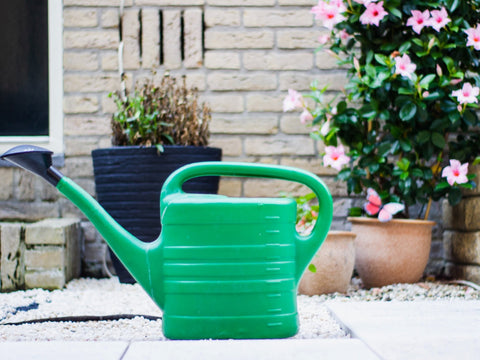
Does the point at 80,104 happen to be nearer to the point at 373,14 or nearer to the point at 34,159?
the point at 373,14

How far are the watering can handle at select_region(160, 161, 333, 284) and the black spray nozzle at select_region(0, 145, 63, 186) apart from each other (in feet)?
0.82

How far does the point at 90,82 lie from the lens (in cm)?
271

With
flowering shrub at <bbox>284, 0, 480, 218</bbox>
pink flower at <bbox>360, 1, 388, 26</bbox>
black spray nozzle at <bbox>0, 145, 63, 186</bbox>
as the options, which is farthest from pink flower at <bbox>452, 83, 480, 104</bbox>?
black spray nozzle at <bbox>0, 145, 63, 186</bbox>

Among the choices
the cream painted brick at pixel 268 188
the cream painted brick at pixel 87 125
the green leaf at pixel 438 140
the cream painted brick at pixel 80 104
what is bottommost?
the cream painted brick at pixel 268 188

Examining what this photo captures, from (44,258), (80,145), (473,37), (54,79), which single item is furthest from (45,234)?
(473,37)

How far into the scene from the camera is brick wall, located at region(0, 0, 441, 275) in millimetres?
2697

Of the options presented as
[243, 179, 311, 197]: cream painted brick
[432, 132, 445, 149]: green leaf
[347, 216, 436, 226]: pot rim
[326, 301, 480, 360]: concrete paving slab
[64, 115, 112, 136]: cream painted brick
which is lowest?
[326, 301, 480, 360]: concrete paving slab

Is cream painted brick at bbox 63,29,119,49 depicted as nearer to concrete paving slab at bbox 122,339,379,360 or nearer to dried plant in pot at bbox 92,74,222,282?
dried plant in pot at bbox 92,74,222,282

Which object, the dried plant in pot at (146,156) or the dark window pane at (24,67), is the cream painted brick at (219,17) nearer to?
the dried plant in pot at (146,156)

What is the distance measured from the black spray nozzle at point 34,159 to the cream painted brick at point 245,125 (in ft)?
5.01

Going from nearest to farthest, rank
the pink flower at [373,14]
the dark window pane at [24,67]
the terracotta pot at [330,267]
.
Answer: the terracotta pot at [330,267] → the pink flower at [373,14] → the dark window pane at [24,67]

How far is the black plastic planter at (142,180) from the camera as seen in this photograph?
91.2 inches

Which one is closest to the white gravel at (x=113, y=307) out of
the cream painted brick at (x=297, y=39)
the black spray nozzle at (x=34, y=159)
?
the black spray nozzle at (x=34, y=159)

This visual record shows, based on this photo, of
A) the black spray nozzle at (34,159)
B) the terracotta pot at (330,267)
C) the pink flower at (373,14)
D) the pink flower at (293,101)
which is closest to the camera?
the black spray nozzle at (34,159)
